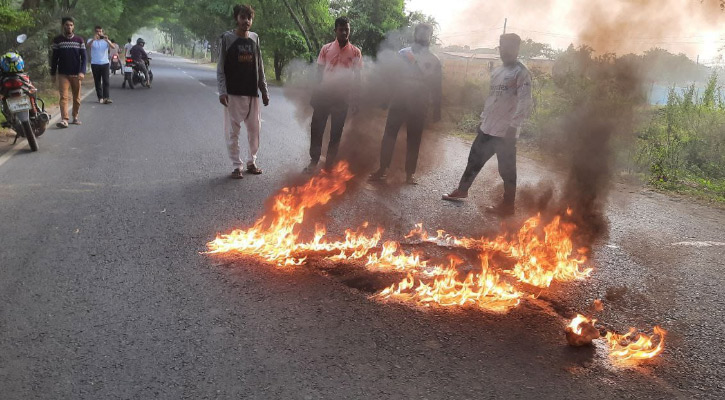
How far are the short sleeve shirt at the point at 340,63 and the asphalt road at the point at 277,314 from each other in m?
1.56

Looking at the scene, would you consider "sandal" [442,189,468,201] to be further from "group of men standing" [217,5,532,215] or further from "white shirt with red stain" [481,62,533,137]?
"white shirt with red stain" [481,62,533,137]

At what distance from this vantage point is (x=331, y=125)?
279 inches

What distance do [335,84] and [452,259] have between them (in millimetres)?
3268

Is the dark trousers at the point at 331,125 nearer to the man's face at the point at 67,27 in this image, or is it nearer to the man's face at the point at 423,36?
the man's face at the point at 423,36

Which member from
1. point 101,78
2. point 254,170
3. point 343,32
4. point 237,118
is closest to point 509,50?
point 343,32

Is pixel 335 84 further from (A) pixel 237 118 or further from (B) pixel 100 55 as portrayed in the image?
(B) pixel 100 55

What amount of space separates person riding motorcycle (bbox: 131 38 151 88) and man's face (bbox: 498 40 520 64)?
1574 centimetres

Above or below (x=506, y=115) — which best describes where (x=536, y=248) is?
below

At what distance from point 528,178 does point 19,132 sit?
284 inches

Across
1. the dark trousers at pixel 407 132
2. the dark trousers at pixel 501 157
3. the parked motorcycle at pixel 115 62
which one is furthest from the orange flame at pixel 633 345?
the parked motorcycle at pixel 115 62

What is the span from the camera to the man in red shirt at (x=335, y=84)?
6719mm

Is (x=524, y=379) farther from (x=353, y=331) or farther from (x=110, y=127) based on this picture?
(x=110, y=127)

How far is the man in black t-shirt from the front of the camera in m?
6.40

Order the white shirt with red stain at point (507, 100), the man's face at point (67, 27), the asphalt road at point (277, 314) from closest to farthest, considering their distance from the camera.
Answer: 1. the asphalt road at point (277, 314)
2. the white shirt with red stain at point (507, 100)
3. the man's face at point (67, 27)
